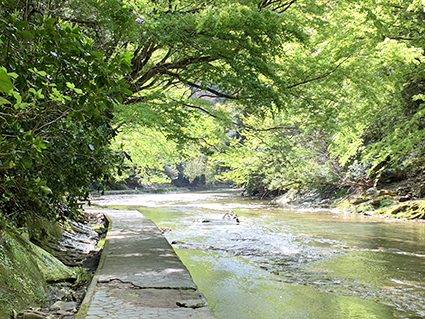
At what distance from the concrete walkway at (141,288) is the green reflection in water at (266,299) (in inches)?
32.6

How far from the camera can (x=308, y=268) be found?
7.50 m

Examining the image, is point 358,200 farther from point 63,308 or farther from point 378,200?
point 63,308

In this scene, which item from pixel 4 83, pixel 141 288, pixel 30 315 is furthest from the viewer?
pixel 141 288

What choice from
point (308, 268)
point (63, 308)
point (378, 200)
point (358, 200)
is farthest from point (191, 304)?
point (358, 200)

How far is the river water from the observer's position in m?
5.31

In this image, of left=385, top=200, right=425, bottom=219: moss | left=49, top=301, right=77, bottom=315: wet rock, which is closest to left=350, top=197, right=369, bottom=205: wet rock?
left=385, top=200, right=425, bottom=219: moss

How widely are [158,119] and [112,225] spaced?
4618mm

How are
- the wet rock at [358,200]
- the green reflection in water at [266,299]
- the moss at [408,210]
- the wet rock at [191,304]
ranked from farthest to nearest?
the wet rock at [358,200]
the moss at [408,210]
the green reflection in water at [266,299]
the wet rock at [191,304]

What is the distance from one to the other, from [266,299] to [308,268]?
2.16 metres

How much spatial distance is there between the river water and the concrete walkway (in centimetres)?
86

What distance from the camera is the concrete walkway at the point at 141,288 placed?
3.72 metres

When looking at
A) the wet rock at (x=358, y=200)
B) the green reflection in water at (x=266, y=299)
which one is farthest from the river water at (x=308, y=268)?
the wet rock at (x=358, y=200)

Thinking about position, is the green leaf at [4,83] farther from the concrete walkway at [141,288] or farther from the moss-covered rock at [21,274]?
the concrete walkway at [141,288]

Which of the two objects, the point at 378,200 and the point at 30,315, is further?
the point at 378,200
